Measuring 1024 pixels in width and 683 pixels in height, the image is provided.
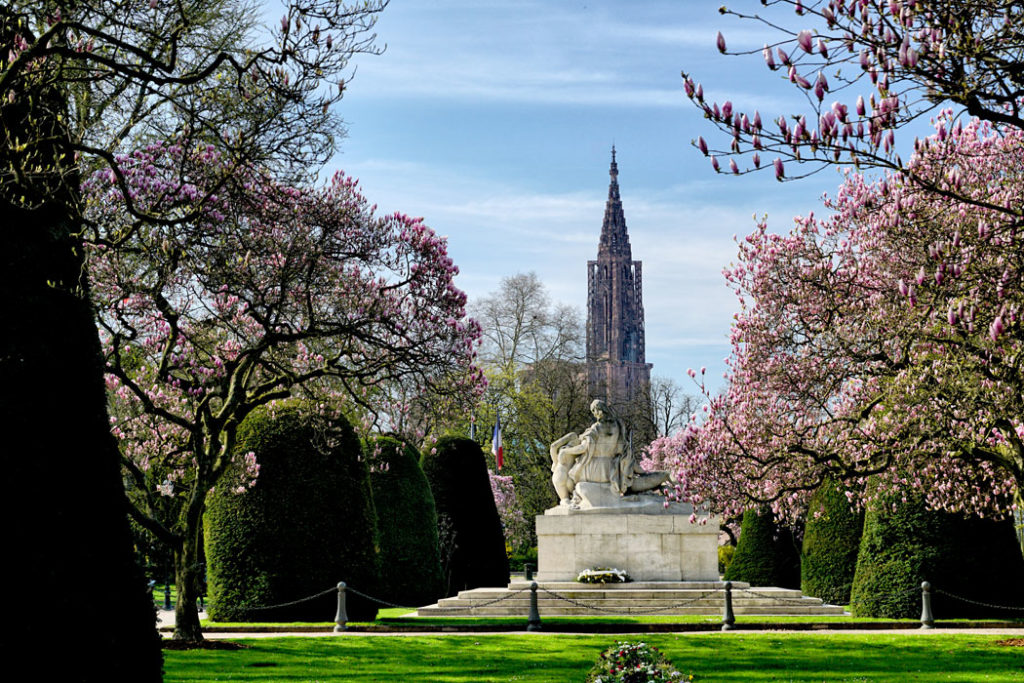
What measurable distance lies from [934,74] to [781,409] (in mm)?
11045

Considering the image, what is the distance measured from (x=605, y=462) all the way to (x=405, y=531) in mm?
5123

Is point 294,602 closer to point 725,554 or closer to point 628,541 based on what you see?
point 628,541

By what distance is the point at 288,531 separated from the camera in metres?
20.8

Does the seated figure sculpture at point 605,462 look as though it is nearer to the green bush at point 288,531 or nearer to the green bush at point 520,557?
the green bush at point 288,531

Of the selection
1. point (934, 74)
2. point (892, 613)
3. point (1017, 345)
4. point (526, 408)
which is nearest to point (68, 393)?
point (934, 74)

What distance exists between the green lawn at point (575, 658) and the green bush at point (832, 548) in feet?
20.5

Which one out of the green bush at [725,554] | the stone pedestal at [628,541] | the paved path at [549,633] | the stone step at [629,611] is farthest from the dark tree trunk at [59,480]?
the green bush at [725,554]

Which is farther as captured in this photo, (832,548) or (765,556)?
(765,556)

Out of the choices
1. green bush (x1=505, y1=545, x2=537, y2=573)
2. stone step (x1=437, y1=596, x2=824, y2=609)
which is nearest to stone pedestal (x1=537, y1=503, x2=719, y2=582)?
stone step (x1=437, y1=596, x2=824, y2=609)

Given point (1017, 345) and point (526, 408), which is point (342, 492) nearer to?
point (1017, 345)

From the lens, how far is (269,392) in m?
17.4

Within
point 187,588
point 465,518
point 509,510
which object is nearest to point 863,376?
point 187,588

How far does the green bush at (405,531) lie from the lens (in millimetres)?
26594

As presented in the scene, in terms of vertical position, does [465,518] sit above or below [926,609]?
above
